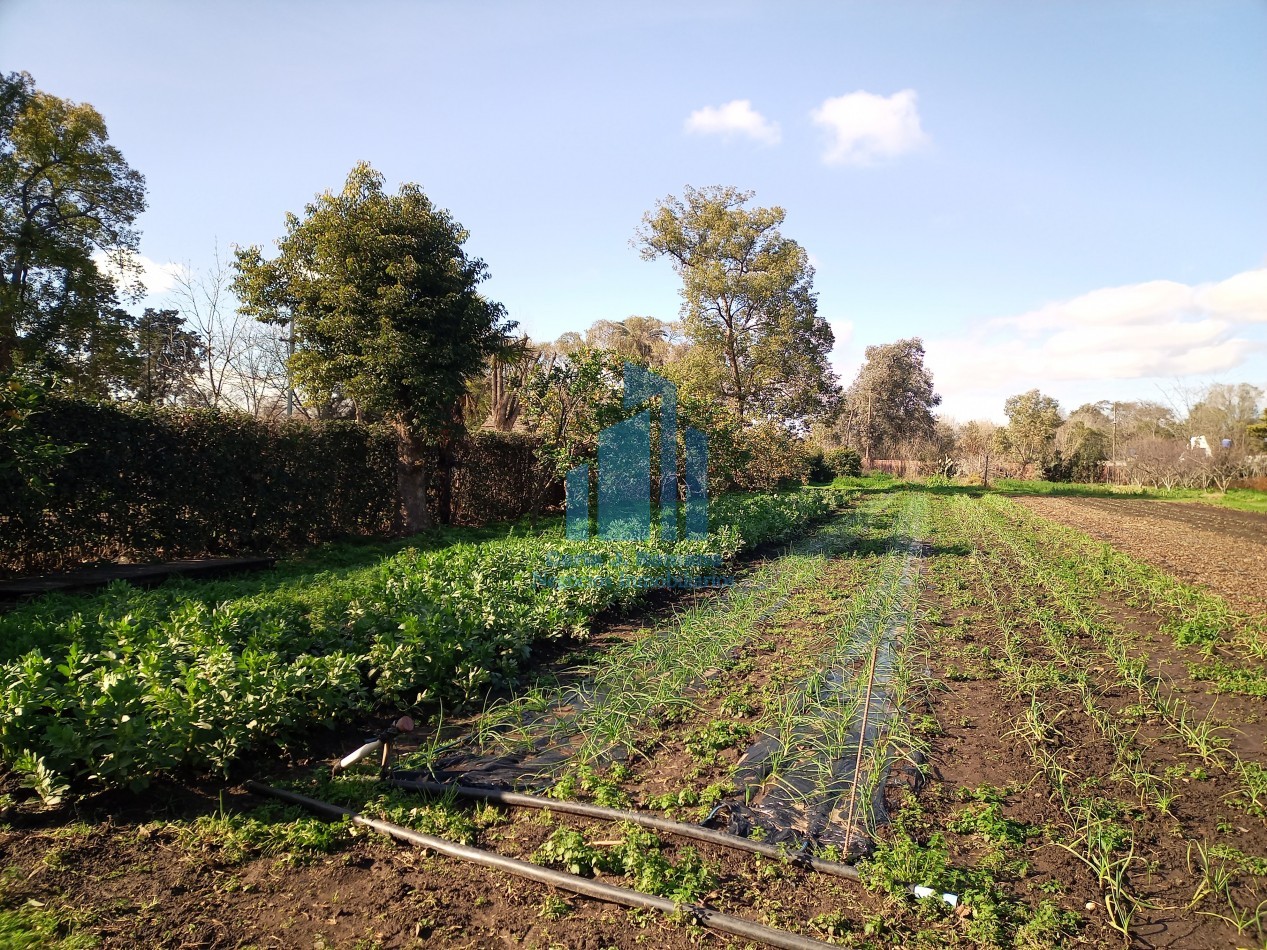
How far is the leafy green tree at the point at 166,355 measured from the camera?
1831cm

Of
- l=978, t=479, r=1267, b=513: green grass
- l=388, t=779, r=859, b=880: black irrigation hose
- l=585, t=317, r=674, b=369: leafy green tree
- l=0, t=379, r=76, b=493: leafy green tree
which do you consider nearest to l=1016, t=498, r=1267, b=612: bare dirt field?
l=978, t=479, r=1267, b=513: green grass

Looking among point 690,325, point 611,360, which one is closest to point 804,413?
point 690,325

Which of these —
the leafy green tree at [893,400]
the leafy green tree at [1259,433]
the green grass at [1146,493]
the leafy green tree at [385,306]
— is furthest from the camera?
the leafy green tree at [893,400]

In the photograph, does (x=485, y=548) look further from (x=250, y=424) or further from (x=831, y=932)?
(x=831, y=932)

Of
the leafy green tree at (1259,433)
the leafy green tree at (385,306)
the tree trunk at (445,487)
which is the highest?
the leafy green tree at (385,306)

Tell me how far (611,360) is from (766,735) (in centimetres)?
682

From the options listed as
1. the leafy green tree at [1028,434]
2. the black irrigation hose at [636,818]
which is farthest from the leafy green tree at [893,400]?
the black irrigation hose at [636,818]

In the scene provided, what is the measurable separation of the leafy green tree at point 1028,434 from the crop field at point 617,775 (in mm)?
30033

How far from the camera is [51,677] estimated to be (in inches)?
126

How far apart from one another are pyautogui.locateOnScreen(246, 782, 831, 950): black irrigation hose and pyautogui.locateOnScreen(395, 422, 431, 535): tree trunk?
29.6ft

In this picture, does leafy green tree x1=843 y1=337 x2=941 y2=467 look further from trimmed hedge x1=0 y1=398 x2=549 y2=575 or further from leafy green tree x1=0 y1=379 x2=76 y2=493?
leafy green tree x1=0 y1=379 x2=76 y2=493

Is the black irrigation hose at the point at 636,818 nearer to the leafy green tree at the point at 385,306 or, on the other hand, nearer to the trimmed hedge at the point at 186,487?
the trimmed hedge at the point at 186,487

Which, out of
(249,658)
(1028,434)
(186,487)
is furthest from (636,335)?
(249,658)

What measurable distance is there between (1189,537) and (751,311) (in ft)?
47.7
